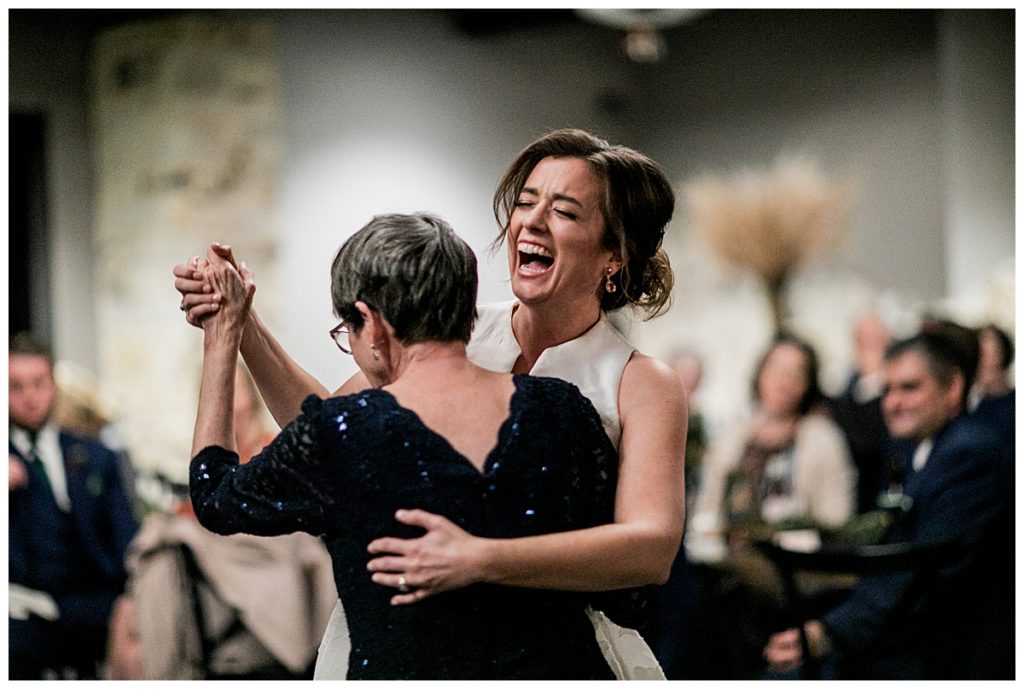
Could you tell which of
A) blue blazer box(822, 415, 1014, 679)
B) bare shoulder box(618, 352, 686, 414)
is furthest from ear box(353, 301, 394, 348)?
blue blazer box(822, 415, 1014, 679)

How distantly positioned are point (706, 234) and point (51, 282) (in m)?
4.20

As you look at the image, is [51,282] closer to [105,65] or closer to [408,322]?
[105,65]

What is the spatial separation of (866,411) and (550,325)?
477 centimetres

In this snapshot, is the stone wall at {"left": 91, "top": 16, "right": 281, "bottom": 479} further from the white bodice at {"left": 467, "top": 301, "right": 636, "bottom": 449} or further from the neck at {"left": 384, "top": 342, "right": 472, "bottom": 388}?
the neck at {"left": 384, "top": 342, "right": 472, "bottom": 388}

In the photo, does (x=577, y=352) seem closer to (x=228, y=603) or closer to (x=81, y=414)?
(x=228, y=603)

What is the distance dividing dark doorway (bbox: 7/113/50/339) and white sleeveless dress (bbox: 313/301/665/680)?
5871 mm

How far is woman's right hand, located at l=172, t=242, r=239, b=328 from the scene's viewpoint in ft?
5.86

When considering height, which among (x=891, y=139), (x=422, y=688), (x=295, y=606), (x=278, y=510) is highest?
(x=891, y=139)

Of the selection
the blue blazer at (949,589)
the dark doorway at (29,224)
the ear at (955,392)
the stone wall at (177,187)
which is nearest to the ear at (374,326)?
the blue blazer at (949,589)

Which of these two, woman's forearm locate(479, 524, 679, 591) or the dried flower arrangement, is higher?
the dried flower arrangement

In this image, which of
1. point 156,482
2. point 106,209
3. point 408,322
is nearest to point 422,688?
point 408,322

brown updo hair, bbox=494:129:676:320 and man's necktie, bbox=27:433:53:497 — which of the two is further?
man's necktie, bbox=27:433:53:497

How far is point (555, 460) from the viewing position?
165 centimetres

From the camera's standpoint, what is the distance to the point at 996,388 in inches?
236
